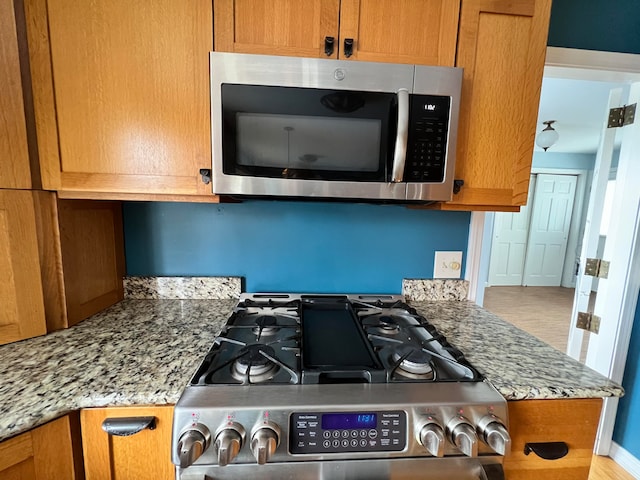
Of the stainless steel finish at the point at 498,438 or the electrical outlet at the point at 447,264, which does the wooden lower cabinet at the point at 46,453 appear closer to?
→ the stainless steel finish at the point at 498,438

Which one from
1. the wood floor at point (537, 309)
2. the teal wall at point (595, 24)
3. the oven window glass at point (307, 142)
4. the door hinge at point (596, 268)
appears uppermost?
the teal wall at point (595, 24)

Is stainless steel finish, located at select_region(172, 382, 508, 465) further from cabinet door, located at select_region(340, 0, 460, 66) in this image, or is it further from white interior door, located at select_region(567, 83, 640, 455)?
white interior door, located at select_region(567, 83, 640, 455)

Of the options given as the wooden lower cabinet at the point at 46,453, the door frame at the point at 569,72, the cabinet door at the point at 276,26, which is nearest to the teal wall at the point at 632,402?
the door frame at the point at 569,72

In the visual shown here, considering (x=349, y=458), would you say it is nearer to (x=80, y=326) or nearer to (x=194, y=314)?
(x=194, y=314)

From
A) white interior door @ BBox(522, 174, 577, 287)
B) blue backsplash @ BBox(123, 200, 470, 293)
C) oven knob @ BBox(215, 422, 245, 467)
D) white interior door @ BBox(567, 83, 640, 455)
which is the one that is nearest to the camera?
oven knob @ BBox(215, 422, 245, 467)

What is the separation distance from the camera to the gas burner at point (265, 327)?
3.22ft

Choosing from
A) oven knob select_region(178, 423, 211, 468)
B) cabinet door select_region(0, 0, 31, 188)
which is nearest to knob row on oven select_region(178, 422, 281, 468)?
oven knob select_region(178, 423, 211, 468)

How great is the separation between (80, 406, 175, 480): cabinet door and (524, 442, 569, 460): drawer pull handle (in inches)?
35.9

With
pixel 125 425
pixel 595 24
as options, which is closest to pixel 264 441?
pixel 125 425

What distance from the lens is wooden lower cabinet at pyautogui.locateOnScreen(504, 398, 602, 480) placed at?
2.48 ft

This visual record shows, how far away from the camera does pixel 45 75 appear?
870 mm

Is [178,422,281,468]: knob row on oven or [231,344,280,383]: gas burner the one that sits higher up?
[231,344,280,383]: gas burner

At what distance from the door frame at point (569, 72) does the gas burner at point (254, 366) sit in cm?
106

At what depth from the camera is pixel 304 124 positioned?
35.5 inches
